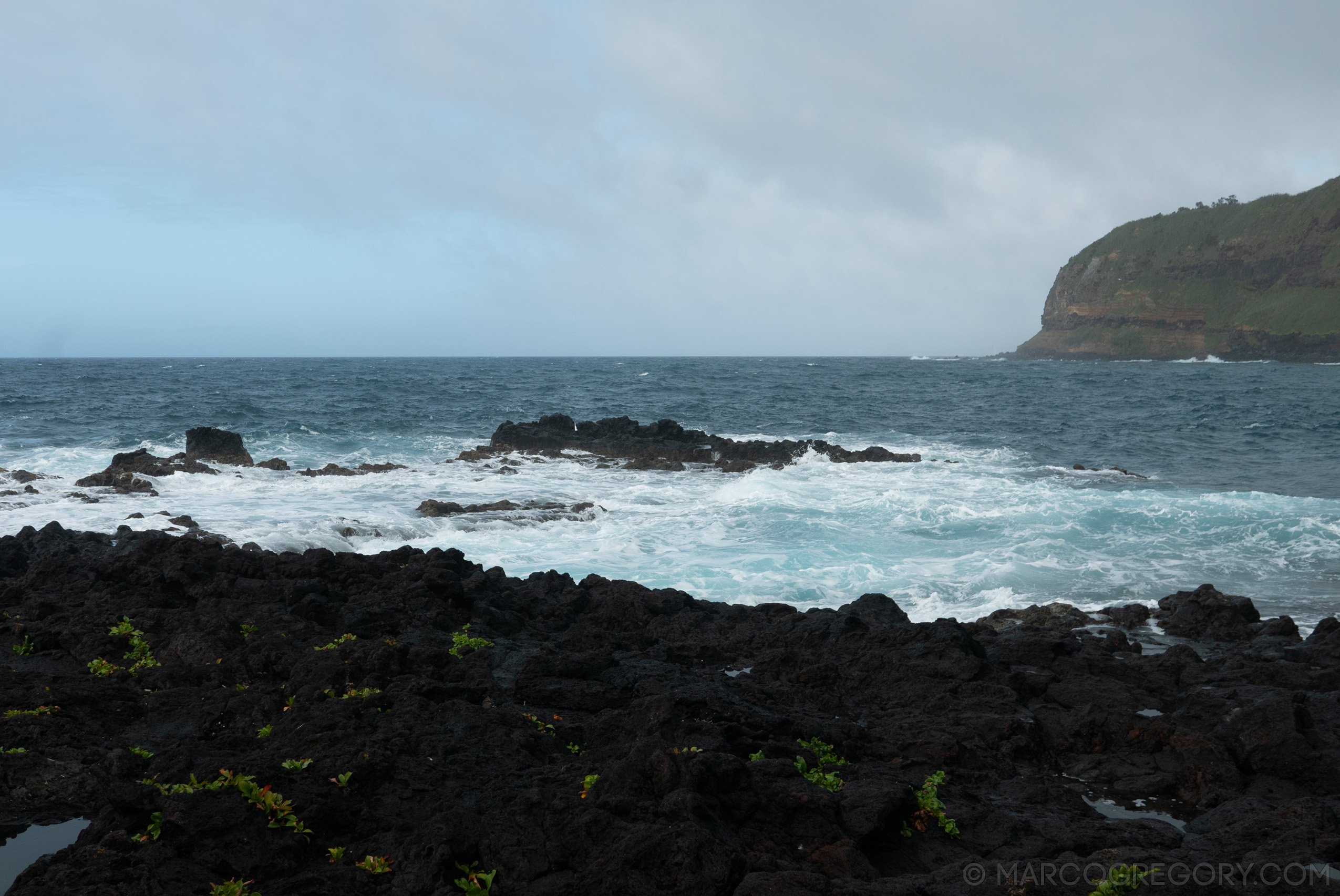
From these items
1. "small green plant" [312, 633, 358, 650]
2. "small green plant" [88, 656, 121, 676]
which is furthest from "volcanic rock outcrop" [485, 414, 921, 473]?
"small green plant" [88, 656, 121, 676]

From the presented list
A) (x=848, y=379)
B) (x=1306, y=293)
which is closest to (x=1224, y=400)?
(x=848, y=379)

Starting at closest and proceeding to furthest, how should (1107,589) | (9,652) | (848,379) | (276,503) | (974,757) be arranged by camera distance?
(974,757), (9,652), (1107,589), (276,503), (848,379)

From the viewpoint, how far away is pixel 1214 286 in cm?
13625

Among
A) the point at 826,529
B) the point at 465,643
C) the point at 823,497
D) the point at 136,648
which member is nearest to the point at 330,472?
the point at 823,497

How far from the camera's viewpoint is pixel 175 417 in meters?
37.9

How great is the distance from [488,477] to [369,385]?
40.5 meters

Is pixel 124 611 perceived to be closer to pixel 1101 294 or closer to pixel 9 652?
pixel 9 652

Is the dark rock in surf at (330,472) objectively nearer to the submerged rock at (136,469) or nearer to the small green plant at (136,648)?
the submerged rock at (136,469)

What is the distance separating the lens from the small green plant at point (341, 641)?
773 centimetres

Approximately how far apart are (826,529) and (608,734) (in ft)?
39.8

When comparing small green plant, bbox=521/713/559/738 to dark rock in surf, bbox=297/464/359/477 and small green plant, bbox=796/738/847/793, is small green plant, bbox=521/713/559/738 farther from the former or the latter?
dark rock in surf, bbox=297/464/359/477

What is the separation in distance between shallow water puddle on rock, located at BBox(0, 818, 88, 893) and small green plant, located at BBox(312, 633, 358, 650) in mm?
2659

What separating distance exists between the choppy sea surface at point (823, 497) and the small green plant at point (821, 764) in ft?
19.3

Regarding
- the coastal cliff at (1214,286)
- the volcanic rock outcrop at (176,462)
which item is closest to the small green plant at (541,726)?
the volcanic rock outcrop at (176,462)
